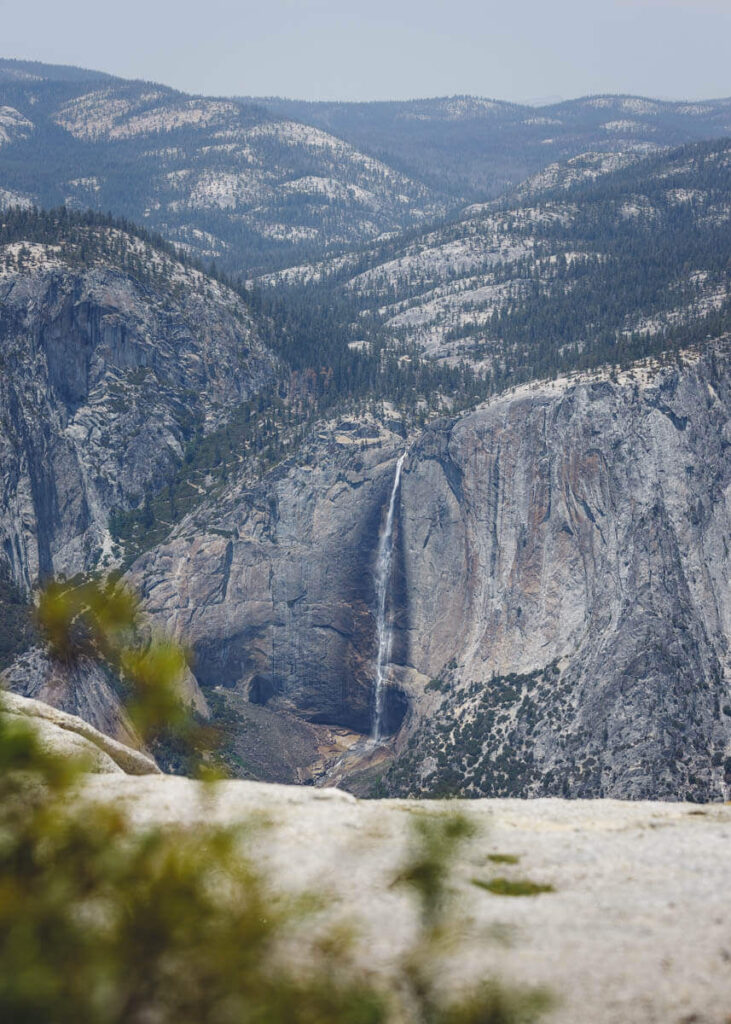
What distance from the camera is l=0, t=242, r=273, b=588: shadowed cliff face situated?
144375 mm

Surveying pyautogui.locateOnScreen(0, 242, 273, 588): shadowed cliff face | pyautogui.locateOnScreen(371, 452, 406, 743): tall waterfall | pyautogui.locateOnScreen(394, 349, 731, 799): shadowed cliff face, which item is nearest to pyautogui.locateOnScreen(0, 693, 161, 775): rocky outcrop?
pyautogui.locateOnScreen(394, 349, 731, 799): shadowed cliff face

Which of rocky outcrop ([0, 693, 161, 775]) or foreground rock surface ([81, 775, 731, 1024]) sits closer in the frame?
foreground rock surface ([81, 775, 731, 1024])

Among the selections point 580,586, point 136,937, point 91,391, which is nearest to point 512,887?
point 136,937

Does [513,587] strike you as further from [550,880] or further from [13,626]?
[550,880]

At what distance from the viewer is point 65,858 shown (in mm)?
18578

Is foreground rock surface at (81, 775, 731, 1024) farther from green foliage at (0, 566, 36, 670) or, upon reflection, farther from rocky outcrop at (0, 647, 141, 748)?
green foliage at (0, 566, 36, 670)

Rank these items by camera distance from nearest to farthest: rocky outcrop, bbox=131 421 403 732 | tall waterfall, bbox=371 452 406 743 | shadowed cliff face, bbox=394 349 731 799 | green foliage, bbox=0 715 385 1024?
green foliage, bbox=0 715 385 1024 → shadowed cliff face, bbox=394 349 731 799 → tall waterfall, bbox=371 452 406 743 → rocky outcrop, bbox=131 421 403 732

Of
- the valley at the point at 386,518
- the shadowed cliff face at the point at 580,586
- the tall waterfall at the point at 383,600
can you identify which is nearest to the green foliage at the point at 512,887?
the valley at the point at 386,518

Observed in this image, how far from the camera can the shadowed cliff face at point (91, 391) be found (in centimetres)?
14438

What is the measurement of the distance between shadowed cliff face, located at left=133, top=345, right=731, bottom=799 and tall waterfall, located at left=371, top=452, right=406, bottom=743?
1081 mm

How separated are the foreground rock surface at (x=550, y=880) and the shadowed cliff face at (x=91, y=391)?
110 m

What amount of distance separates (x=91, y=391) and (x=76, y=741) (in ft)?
411

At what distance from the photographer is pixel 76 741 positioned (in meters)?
38.2

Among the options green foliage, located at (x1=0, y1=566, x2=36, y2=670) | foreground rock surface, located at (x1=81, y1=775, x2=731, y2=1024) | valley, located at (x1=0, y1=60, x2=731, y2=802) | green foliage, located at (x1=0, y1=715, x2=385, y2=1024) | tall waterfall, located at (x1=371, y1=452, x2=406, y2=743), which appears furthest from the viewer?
tall waterfall, located at (x1=371, y1=452, x2=406, y2=743)
